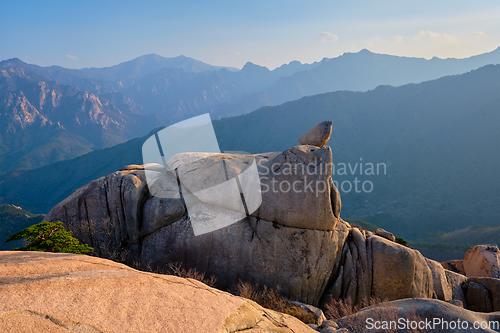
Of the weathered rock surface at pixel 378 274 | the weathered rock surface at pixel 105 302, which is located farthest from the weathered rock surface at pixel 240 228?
the weathered rock surface at pixel 105 302

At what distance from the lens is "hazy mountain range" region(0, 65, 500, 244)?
107 m

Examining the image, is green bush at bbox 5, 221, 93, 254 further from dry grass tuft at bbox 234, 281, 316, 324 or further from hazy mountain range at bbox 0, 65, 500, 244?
hazy mountain range at bbox 0, 65, 500, 244

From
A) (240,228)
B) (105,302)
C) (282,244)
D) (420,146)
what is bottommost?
(420,146)

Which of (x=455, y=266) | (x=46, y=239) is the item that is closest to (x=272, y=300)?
(x=46, y=239)

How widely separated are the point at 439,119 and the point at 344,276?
165m

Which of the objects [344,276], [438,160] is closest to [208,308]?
[344,276]

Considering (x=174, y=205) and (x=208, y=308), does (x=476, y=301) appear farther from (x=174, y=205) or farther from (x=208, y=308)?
(x=174, y=205)

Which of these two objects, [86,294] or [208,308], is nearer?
[86,294]

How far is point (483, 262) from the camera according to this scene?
24.9 metres

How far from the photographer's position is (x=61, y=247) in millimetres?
14023

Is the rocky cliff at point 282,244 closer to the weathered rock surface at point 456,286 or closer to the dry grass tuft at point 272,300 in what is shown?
the weathered rock surface at point 456,286

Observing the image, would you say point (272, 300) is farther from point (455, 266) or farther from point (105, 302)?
point (455, 266)

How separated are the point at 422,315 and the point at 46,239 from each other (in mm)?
18148

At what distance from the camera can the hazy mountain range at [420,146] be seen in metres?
107
